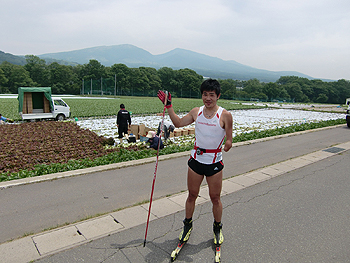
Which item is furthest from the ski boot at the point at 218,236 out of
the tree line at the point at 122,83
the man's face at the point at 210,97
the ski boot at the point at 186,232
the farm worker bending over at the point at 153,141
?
the tree line at the point at 122,83

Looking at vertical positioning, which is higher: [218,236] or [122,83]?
[122,83]

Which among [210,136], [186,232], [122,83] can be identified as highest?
[122,83]

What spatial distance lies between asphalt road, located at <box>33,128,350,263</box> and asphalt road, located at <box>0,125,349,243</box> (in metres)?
0.93

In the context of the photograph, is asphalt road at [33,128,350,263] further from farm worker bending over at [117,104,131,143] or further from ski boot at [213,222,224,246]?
farm worker bending over at [117,104,131,143]

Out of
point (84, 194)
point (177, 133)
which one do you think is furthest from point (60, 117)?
point (84, 194)

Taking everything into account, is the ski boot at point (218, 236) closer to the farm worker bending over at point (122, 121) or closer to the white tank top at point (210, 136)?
the white tank top at point (210, 136)

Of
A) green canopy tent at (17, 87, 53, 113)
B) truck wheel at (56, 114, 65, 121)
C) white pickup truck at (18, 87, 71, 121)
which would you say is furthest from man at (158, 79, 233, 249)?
green canopy tent at (17, 87, 53, 113)

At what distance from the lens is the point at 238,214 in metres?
4.54

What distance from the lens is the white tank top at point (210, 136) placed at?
328cm

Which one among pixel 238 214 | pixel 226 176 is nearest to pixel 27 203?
pixel 238 214

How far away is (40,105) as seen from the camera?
776 inches

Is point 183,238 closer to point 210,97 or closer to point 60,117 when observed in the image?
point 210,97

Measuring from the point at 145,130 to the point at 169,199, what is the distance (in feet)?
23.0

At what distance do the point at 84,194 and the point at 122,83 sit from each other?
315 feet
